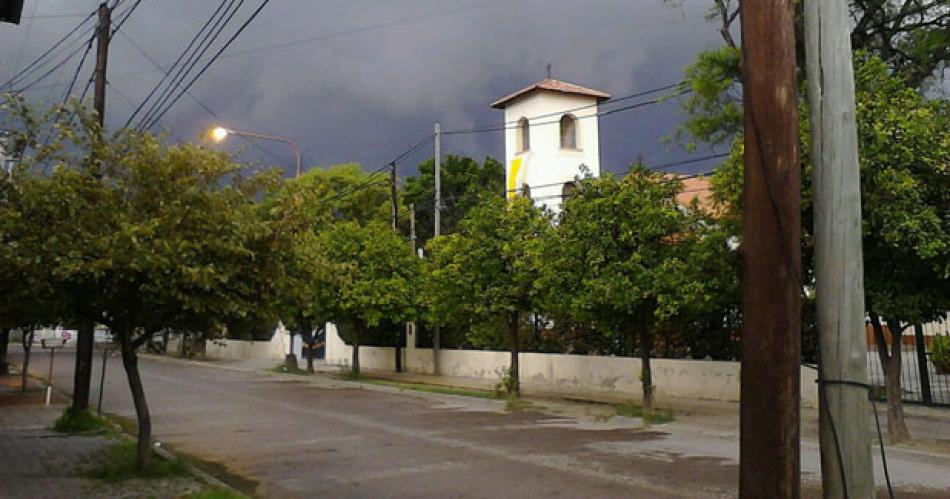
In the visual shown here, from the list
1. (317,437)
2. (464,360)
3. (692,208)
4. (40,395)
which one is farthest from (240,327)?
(464,360)

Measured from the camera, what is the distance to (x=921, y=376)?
17.5 m

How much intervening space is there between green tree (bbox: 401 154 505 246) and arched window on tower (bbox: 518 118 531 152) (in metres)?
6.04

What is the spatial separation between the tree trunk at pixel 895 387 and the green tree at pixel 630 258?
327cm

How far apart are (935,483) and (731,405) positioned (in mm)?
9123

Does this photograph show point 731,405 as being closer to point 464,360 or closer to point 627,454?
point 627,454

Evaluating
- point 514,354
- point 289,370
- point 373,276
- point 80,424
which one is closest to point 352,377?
point 373,276

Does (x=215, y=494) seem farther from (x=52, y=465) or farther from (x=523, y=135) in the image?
(x=523, y=135)

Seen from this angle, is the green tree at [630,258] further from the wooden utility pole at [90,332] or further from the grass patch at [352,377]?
the grass patch at [352,377]

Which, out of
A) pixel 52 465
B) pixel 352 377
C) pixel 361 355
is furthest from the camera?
pixel 361 355

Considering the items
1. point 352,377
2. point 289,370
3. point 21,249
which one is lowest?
point 352,377

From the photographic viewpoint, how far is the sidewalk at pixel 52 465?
9320mm

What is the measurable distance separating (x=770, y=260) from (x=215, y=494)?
6.82 metres

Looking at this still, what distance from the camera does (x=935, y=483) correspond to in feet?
33.2

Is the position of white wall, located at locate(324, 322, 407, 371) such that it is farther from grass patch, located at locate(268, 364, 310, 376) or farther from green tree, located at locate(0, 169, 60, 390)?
green tree, located at locate(0, 169, 60, 390)
